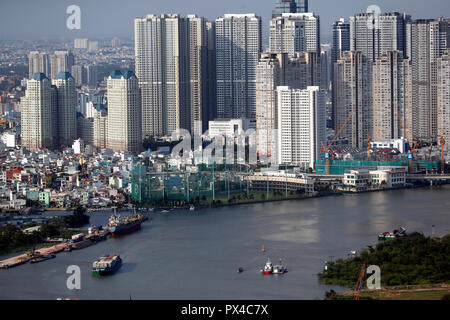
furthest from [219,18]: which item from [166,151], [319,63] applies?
[166,151]

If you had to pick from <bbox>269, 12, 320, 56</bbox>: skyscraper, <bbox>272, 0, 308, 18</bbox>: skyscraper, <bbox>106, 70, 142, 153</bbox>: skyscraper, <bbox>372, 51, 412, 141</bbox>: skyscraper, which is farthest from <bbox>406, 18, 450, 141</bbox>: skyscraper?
<bbox>272, 0, 308, 18</bbox>: skyscraper

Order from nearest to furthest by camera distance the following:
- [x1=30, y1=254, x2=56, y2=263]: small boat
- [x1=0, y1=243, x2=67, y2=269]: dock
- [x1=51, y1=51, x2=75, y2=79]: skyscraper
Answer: [x1=0, y1=243, x2=67, y2=269]: dock, [x1=30, y1=254, x2=56, y2=263]: small boat, [x1=51, y1=51, x2=75, y2=79]: skyscraper

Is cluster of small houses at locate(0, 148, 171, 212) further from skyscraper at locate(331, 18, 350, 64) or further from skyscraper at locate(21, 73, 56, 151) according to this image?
skyscraper at locate(331, 18, 350, 64)

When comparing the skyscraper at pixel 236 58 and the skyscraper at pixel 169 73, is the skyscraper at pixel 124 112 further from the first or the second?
the skyscraper at pixel 236 58

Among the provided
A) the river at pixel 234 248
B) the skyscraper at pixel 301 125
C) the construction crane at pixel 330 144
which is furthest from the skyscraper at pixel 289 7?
the river at pixel 234 248

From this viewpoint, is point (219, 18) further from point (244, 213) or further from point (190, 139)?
point (244, 213)

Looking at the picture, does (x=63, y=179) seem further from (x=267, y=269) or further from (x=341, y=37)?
(x=341, y=37)
